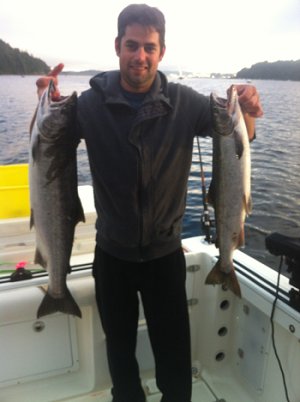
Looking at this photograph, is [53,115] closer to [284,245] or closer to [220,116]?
[220,116]

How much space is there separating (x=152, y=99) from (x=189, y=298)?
197 cm

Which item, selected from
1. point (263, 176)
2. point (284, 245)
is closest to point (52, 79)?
point (284, 245)

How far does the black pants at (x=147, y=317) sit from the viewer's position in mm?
2873

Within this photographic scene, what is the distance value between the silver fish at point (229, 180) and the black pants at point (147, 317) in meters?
0.35

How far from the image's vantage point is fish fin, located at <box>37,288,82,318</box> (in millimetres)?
2904

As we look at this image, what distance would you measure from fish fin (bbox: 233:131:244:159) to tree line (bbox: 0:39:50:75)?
66991 millimetres

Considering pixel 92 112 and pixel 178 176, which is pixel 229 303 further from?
pixel 92 112

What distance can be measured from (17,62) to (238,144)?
251 ft

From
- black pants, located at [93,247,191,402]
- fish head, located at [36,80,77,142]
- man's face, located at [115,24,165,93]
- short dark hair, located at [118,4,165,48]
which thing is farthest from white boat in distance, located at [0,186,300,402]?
short dark hair, located at [118,4,165,48]

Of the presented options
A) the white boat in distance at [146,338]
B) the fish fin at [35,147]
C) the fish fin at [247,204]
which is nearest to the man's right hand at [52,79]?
the fish fin at [35,147]

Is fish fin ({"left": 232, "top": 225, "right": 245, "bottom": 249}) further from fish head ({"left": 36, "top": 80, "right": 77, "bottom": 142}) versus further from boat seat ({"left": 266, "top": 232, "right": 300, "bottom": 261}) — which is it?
fish head ({"left": 36, "top": 80, "right": 77, "bottom": 142})

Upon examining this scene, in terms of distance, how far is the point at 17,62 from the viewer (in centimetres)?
7044

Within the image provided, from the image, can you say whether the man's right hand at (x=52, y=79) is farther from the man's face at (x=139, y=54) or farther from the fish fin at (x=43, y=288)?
the fish fin at (x=43, y=288)

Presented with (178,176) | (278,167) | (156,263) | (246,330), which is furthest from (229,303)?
(278,167)
